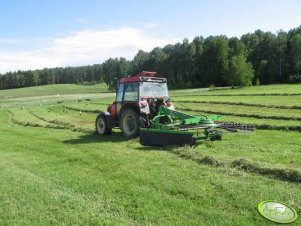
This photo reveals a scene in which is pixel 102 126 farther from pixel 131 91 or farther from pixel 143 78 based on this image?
pixel 143 78

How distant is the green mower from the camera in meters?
11.8

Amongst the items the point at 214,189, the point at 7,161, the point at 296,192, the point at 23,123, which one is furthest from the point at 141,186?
the point at 23,123

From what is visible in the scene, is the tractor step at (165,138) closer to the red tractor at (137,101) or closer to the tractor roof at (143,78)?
the red tractor at (137,101)

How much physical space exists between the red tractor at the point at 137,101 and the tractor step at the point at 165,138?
5.05 feet

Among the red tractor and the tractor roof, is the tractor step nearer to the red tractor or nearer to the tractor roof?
the red tractor

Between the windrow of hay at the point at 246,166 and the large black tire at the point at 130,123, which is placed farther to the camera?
the large black tire at the point at 130,123

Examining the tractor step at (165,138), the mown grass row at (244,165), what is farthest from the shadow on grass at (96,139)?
the mown grass row at (244,165)

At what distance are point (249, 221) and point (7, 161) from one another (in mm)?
7244

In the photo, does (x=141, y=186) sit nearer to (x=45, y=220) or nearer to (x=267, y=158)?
(x=45, y=220)

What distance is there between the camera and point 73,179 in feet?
26.7

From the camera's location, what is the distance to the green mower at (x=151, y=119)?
11.8 metres

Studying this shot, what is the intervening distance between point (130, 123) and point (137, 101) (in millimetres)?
941

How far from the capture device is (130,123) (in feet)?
47.3

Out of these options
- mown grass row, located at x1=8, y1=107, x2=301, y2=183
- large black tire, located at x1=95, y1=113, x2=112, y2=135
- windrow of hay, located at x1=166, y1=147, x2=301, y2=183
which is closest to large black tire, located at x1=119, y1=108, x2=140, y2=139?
large black tire, located at x1=95, y1=113, x2=112, y2=135
